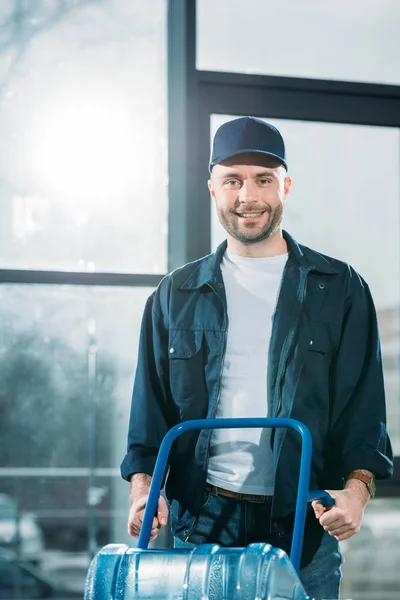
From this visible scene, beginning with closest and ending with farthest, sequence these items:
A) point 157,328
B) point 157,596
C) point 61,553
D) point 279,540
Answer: point 157,596
point 279,540
point 157,328
point 61,553

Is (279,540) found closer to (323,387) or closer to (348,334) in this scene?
(323,387)

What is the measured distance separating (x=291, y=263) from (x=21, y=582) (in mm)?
1465

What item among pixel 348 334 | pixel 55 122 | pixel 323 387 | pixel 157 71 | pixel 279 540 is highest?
pixel 157 71

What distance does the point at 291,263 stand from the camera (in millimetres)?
2100

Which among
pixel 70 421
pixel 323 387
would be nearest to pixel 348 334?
pixel 323 387

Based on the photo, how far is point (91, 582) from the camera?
4.99ft

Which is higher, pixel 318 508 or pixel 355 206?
pixel 355 206

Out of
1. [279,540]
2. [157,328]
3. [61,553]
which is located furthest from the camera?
[61,553]

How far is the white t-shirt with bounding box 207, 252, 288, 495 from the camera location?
1964mm

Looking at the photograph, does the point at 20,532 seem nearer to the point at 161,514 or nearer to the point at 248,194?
the point at 161,514

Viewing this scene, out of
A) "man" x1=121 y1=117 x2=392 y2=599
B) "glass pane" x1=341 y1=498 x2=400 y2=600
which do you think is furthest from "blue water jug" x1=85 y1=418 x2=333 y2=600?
"glass pane" x1=341 y1=498 x2=400 y2=600

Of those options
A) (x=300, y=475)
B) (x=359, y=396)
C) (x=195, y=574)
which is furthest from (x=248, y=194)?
(x=195, y=574)

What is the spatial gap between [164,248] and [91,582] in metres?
1.52

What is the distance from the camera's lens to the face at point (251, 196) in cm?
204
